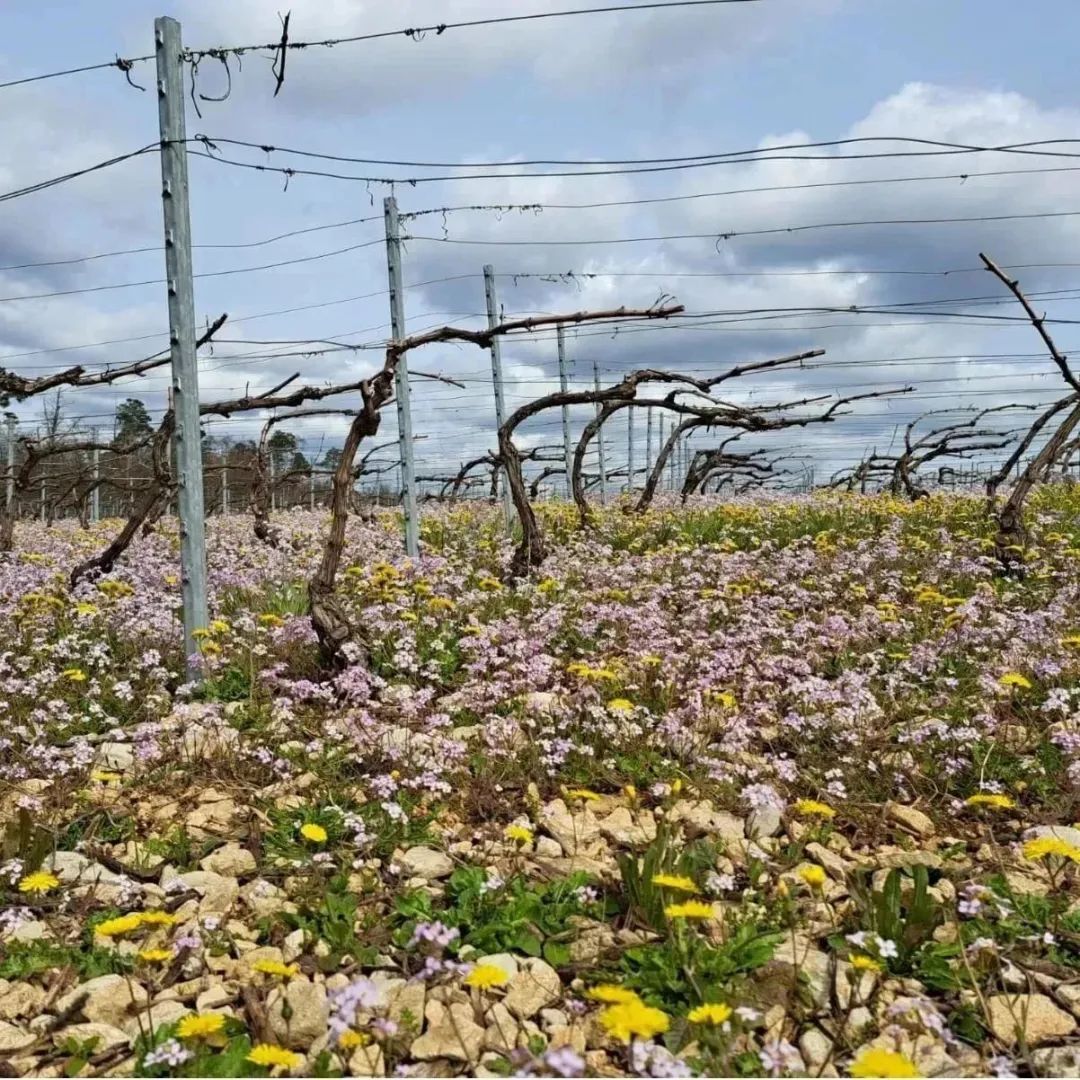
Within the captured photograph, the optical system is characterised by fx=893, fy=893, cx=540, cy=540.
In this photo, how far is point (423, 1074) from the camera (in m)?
2.89

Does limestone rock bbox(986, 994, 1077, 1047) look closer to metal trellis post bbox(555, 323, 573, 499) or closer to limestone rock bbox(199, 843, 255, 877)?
limestone rock bbox(199, 843, 255, 877)

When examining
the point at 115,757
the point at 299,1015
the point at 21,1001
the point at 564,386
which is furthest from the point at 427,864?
the point at 564,386

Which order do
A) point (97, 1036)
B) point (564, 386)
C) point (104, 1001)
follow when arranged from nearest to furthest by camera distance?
point (97, 1036)
point (104, 1001)
point (564, 386)

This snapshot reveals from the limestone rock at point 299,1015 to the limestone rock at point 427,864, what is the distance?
2.90 ft

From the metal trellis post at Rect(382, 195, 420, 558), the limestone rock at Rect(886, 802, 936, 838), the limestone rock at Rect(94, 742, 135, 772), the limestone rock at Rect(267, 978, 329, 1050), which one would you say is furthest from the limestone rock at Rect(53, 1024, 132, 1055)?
the metal trellis post at Rect(382, 195, 420, 558)

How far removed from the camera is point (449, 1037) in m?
3.03

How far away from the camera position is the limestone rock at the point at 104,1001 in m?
3.21

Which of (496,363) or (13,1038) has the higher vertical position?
(496,363)

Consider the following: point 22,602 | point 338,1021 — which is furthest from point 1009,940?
point 22,602

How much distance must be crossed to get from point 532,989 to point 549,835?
1.24 metres

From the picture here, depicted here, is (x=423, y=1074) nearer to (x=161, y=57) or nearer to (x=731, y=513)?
(x=161, y=57)

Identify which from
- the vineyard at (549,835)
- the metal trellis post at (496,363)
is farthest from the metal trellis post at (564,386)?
the vineyard at (549,835)

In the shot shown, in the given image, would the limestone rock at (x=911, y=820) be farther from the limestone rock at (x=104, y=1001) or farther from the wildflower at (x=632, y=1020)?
the limestone rock at (x=104, y=1001)

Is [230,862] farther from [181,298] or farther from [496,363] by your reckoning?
[496,363]
